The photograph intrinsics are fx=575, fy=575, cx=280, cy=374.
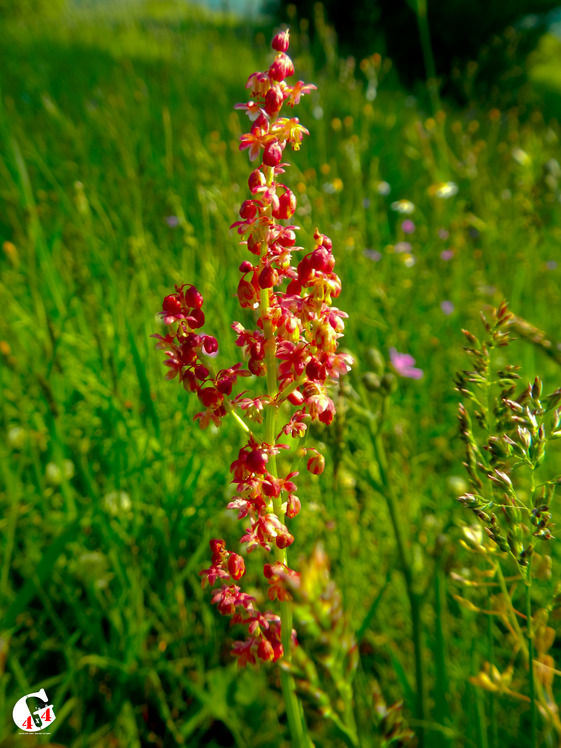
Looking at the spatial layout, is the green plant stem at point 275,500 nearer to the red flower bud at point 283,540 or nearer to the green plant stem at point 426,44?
the red flower bud at point 283,540

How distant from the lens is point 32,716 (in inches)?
43.1

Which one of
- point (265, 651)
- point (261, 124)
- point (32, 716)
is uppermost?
point (261, 124)

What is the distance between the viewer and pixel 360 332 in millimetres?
2449

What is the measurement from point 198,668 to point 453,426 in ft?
4.18

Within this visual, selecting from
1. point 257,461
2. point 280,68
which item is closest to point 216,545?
point 257,461

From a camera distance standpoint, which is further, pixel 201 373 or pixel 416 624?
pixel 416 624

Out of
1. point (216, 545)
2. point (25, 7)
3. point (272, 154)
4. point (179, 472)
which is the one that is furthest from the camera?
point (25, 7)

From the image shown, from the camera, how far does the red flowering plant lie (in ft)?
2.20

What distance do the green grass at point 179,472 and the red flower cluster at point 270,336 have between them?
1.01 ft

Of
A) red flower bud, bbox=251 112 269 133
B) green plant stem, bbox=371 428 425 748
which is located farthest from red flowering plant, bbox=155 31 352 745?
green plant stem, bbox=371 428 425 748

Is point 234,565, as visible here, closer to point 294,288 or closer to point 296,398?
point 296,398

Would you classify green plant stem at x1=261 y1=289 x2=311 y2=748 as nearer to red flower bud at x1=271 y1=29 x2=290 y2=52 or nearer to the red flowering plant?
the red flowering plant

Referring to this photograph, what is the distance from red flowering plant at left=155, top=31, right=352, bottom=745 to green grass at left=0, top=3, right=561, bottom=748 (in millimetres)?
300

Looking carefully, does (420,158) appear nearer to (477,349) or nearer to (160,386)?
(160,386)
